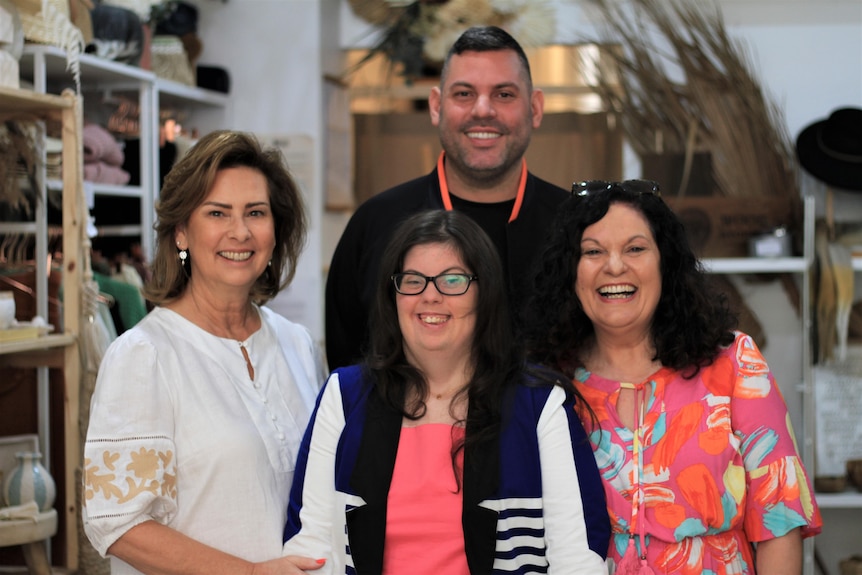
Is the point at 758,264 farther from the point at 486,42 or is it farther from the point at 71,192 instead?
the point at 71,192

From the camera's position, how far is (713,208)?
414 cm

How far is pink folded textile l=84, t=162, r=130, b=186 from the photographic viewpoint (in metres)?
3.64

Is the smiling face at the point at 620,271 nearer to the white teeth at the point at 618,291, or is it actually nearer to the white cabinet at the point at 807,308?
the white teeth at the point at 618,291

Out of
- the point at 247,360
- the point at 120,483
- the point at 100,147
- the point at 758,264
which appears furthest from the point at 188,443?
the point at 758,264

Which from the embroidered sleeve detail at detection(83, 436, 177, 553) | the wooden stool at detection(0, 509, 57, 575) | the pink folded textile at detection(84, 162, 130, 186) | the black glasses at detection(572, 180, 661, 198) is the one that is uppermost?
the pink folded textile at detection(84, 162, 130, 186)

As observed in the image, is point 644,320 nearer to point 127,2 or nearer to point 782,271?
point 782,271

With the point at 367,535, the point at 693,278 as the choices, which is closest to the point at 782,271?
the point at 693,278

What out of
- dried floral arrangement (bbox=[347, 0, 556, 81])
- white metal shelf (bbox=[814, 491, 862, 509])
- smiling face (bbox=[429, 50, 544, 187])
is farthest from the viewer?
dried floral arrangement (bbox=[347, 0, 556, 81])

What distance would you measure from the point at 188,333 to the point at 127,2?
2.41 m

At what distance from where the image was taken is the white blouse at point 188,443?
172 cm

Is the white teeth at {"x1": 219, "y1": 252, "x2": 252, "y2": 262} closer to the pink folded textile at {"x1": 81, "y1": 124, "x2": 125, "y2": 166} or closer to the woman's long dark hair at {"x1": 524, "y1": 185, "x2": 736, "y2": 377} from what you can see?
the woman's long dark hair at {"x1": 524, "y1": 185, "x2": 736, "y2": 377}

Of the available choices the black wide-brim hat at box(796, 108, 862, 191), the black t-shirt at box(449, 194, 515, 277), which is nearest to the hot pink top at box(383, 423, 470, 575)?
the black t-shirt at box(449, 194, 515, 277)

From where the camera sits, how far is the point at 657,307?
196 centimetres

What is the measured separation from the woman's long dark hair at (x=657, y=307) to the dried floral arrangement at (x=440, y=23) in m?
2.66
